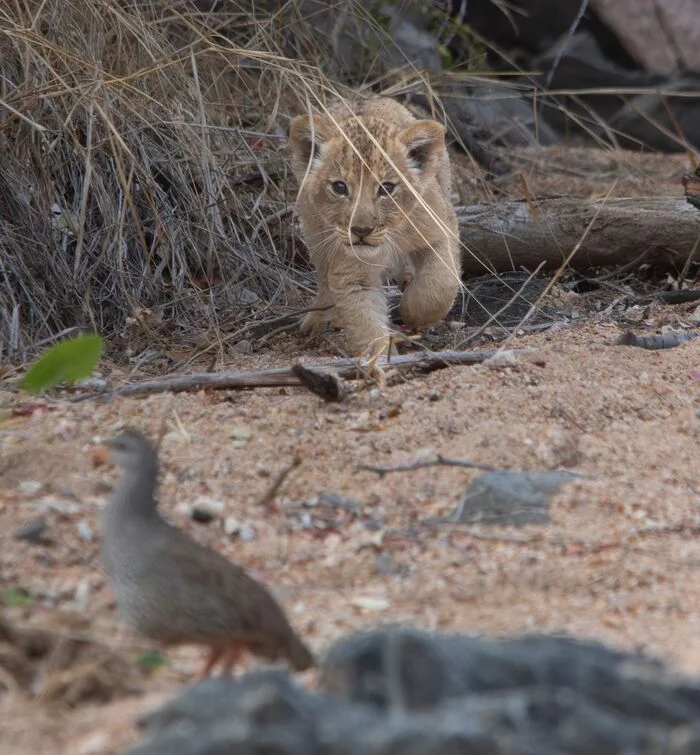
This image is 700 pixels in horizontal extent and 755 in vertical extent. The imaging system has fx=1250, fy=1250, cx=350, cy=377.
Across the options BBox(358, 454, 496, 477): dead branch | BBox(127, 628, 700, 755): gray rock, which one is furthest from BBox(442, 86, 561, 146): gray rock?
BBox(127, 628, 700, 755): gray rock

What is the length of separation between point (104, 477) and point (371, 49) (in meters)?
5.34

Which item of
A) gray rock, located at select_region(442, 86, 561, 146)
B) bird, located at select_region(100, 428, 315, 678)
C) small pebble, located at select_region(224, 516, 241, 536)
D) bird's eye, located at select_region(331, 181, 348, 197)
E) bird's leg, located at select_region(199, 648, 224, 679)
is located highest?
bird, located at select_region(100, 428, 315, 678)

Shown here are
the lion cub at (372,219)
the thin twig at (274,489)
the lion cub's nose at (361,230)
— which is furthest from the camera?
the lion cub at (372,219)

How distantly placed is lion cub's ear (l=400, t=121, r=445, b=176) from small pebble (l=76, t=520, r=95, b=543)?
10.4ft

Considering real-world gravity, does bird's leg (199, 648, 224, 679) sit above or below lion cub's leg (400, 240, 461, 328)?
above

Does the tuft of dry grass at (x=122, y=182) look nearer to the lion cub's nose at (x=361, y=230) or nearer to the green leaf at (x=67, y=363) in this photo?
the lion cub's nose at (x=361, y=230)

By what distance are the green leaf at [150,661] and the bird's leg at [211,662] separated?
10 cm

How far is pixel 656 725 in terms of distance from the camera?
2.45 m

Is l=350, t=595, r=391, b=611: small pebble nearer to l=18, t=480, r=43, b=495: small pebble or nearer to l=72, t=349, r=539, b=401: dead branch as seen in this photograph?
l=18, t=480, r=43, b=495: small pebble

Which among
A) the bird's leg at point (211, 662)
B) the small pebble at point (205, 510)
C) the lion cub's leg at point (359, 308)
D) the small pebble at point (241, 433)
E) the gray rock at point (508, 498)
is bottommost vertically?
the lion cub's leg at point (359, 308)

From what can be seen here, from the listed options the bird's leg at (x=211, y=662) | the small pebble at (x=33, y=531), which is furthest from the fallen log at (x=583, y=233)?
the bird's leg at (x=211, y=662)

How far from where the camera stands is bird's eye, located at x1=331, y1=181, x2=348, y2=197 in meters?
6.38

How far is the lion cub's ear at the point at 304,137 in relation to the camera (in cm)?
645

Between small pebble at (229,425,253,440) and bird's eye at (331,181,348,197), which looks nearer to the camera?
small pebble at (229,425,253,440)
